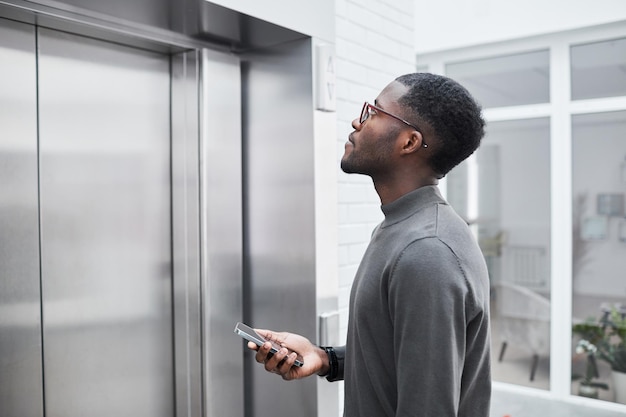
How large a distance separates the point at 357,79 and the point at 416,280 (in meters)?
1.61

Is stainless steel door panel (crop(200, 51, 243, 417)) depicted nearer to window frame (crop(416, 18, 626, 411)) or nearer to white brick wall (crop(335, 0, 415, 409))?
white brick wall (crop(335, 0, 415, 409))

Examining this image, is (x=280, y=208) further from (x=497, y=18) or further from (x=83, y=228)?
(x=497, y=18)

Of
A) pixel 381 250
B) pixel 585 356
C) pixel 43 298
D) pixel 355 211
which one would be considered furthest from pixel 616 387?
pixel 43 298

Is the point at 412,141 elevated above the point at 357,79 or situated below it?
Result: below

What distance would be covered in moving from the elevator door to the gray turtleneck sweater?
36.9 inches

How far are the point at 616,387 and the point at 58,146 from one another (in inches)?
194

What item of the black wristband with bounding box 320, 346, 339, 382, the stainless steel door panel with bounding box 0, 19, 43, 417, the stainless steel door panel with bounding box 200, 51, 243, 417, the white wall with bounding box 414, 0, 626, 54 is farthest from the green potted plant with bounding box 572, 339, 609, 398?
the stainless steel door panel with bounding box 0, 19, 43, 417

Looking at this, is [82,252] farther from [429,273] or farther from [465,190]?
[465,190]

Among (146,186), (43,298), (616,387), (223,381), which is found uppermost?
(146,186)

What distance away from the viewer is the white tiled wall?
2551 mm

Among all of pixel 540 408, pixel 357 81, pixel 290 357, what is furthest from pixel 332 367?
pixel 540 408

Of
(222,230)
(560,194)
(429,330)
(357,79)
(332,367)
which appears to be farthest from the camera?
(560,194)

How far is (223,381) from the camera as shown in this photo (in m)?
2.28

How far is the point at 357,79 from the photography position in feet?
8.78
